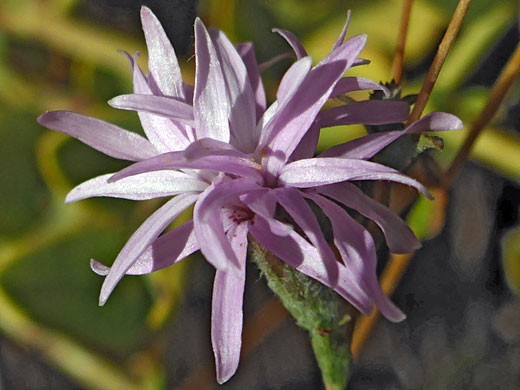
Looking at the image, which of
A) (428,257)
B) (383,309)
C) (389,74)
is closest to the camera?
(383,309)

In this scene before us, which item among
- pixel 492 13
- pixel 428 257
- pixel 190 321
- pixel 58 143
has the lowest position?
pixel 190 321

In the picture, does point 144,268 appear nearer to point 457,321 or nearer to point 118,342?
point 118,342

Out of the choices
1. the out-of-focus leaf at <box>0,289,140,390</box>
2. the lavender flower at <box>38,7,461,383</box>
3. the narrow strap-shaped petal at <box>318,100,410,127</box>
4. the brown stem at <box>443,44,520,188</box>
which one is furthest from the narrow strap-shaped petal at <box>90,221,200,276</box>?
the out-of-focus leaf at <box>0,289,140,390</box>

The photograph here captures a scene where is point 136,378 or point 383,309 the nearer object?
point 383,309

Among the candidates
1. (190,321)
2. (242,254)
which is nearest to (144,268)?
(242,254)

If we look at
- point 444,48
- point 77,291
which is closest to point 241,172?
point 444,48

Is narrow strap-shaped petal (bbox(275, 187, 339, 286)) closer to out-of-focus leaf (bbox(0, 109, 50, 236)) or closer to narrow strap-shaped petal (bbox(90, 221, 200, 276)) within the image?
narrow strap-shaped petal (bbox(90, 221, 200, 276))
